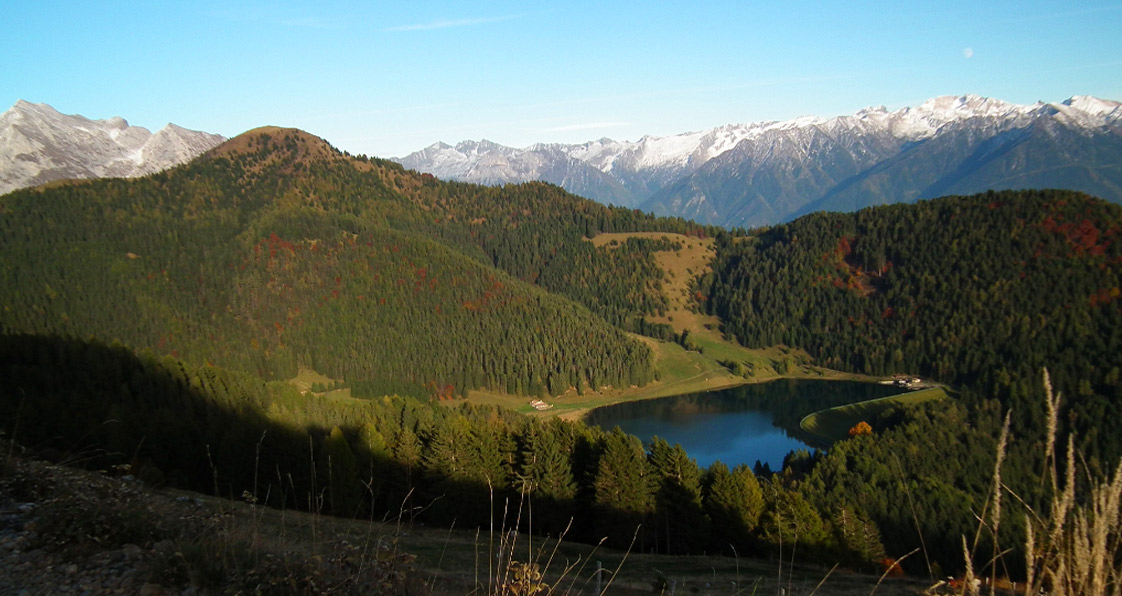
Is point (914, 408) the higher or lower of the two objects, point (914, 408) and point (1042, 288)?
the lower

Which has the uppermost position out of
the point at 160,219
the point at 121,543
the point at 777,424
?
the point at 160,219

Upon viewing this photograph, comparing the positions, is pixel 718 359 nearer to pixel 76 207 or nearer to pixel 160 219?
pixel 160 219

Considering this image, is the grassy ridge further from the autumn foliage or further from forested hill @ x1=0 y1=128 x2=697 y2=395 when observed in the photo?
forested hill @ x1=0 y1=128 x2=697 y2=395

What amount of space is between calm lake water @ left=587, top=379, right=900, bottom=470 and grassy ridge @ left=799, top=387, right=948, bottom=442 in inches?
123

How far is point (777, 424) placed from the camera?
10344 centimetres

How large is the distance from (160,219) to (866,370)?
170331 millimetres

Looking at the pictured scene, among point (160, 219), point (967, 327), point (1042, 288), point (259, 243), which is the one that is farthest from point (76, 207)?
point (1042, 288)

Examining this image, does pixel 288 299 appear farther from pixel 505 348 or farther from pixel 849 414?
pixel 849 414

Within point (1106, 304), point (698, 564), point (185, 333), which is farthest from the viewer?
point (185, 333)

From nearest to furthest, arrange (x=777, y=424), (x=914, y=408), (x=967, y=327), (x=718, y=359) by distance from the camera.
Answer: (x=914, y=408) < (x=777, y=424) < (x=967, y=327) < (x=718, y=359)

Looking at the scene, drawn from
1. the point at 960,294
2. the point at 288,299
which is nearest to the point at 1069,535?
the point at 288,299

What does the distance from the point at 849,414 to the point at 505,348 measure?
63.7 meters

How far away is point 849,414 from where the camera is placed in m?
103

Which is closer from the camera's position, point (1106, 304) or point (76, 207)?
point (1106, 304)
